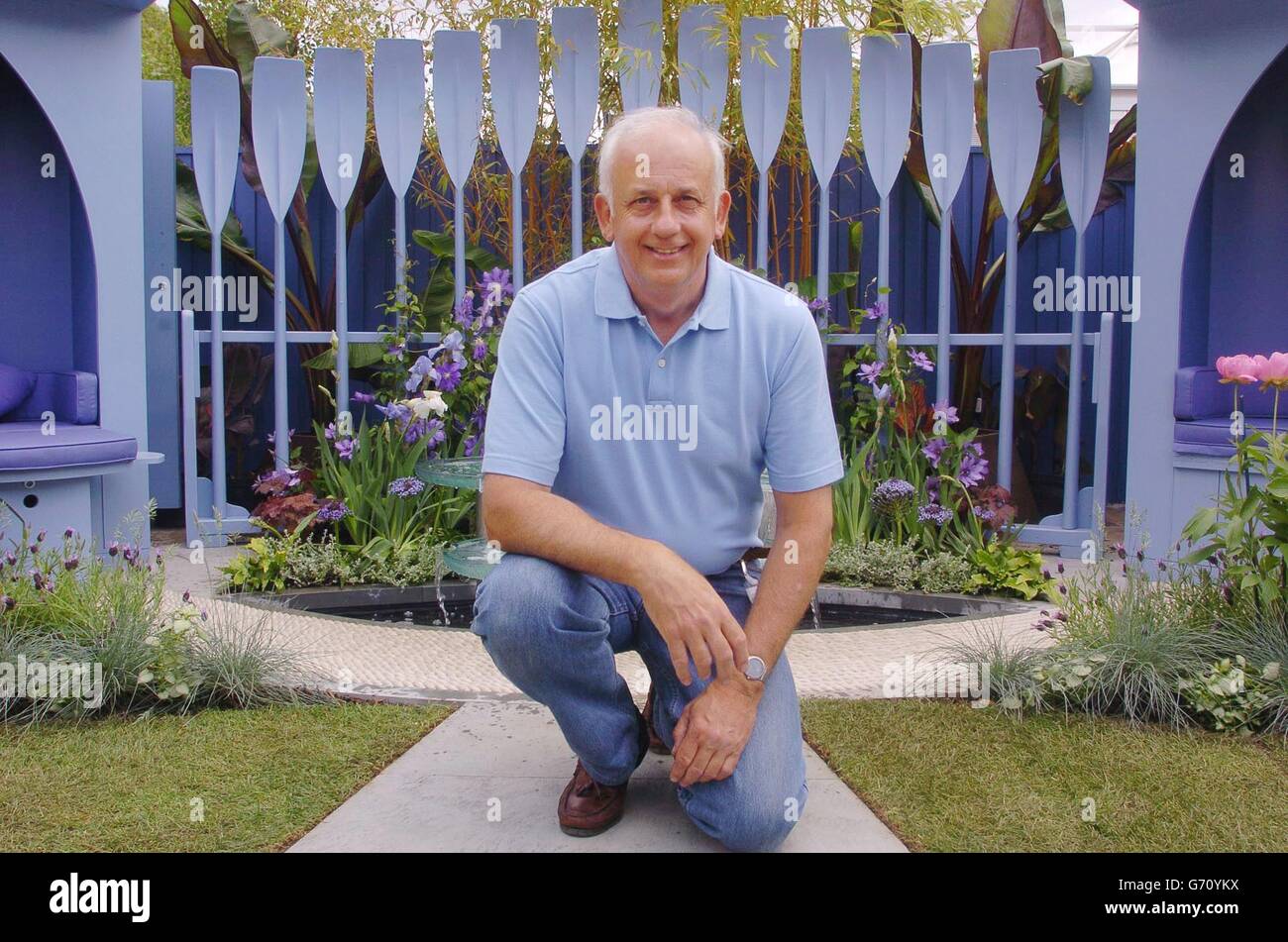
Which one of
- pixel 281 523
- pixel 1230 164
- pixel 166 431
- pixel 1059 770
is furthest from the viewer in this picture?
pixel 166 431

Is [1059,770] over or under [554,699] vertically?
under

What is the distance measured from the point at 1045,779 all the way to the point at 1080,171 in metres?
3.46

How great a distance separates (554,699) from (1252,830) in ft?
4.60

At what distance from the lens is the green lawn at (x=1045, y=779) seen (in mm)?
2434

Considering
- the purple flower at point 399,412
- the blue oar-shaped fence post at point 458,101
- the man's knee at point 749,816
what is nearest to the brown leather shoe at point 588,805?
the man's knee at point 749,816

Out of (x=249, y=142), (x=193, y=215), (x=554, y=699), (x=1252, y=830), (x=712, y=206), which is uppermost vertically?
(x=249, y=142)

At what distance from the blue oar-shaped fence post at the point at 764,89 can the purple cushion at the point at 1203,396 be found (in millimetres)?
1734

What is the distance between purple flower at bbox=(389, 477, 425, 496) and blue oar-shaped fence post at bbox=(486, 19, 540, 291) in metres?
1.15

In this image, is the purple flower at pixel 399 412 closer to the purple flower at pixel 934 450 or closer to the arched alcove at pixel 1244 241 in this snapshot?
the purple flower at pixel 934 450

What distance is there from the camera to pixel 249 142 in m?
6.62

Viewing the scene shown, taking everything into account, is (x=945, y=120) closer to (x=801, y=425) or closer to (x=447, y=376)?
(x=447, y=376)

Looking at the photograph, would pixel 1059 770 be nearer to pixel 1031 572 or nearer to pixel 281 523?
pixel 1031 572

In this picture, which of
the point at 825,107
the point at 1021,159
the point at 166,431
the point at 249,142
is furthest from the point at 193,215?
the point at 1021,159

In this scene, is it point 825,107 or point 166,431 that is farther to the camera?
point 166,431
